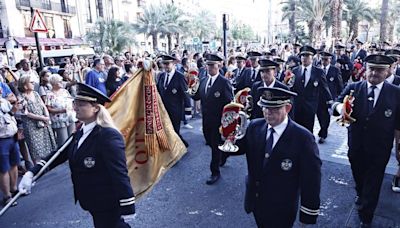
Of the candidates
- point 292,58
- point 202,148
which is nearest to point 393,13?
point 292,58

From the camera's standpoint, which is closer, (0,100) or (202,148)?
(0,100)

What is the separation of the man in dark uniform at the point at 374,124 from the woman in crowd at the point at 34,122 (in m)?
4.78

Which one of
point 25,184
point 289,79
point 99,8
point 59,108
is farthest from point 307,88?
point 99,8

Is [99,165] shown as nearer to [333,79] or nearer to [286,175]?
[286,175]

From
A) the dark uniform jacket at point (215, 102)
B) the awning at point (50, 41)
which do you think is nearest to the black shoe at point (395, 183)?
the dark uniform jacket at point (215, 102)

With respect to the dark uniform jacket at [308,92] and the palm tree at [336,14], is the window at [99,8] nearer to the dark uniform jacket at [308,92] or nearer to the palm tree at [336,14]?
the palm tree at [336,14]

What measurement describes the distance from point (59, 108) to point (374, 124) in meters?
5.35

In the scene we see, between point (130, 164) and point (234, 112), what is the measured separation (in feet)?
6.54

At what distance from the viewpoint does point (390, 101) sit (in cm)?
392

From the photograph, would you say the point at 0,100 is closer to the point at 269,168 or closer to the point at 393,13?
the point at 269,168

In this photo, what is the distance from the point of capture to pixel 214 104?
5.77 m

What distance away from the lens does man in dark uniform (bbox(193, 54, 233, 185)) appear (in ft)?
18.9

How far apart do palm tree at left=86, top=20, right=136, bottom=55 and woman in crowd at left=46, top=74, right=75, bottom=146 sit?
21.1 m

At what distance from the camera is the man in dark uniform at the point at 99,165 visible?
2826mm
